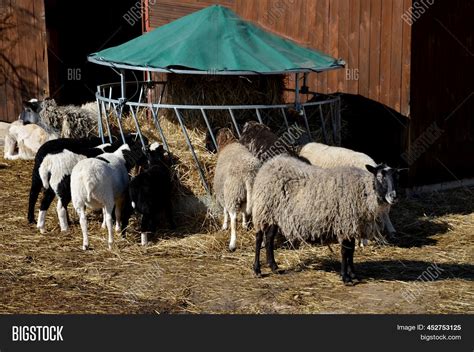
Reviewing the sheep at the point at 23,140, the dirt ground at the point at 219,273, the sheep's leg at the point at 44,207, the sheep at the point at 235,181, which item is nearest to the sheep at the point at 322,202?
the dirt ground at the point at 219,273

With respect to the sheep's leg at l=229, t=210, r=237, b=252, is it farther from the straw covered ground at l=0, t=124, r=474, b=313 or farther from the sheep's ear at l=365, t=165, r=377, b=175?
the sheep's ear at l=365, t=165, r=377, b=175

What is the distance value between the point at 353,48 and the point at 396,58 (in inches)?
31.8

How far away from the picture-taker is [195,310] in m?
8.15

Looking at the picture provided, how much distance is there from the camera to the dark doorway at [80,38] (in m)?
16.4

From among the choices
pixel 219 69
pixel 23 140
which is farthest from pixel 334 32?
pixel 23 140

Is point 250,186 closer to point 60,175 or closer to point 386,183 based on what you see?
point 386,183

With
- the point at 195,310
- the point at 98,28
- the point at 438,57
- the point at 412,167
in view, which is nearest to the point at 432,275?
the point at 195,310

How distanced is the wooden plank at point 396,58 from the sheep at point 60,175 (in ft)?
14.1

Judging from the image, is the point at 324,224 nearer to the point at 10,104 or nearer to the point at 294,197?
A: the point at 294,197

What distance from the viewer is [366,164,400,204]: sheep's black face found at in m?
8.42

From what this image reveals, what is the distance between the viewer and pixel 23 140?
571 inches

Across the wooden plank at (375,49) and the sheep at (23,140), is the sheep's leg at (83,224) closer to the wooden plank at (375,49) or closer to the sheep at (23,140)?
the sheep at (23,140)

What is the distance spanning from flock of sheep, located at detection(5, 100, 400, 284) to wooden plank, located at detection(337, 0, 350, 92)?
7.79ft

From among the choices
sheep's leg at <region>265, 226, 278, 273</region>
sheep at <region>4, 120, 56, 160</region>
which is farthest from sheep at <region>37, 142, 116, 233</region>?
sheep at <region>4, 120, 56, 160</region>
